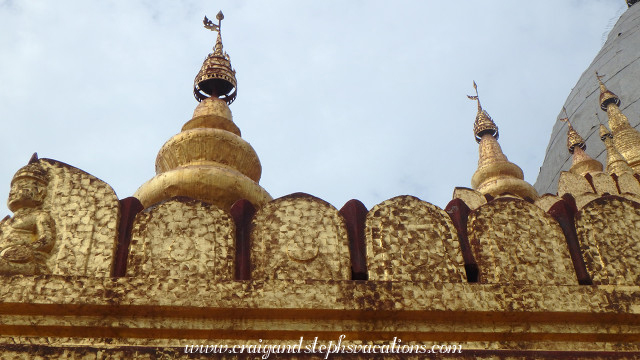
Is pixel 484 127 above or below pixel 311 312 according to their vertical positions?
above

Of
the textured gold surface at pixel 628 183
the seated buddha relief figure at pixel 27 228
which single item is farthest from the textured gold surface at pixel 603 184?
the seated buddha relief figure at pixel 27 228

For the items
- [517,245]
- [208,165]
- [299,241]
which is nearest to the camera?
[299,241]

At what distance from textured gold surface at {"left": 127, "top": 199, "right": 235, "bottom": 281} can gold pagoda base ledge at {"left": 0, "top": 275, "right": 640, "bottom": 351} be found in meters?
0.11

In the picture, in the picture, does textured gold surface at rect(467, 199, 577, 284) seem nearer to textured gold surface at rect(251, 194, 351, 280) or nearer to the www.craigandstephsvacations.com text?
the www.craigandstephsvacations.com text

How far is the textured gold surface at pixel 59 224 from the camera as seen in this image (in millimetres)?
Result: 3053

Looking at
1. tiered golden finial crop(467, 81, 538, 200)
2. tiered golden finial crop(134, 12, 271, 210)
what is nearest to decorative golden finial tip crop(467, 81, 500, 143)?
tiered golden finial crop(467, 81, 538, 200)

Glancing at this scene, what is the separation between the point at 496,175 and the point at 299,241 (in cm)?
831

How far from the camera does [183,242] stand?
3.20 metres

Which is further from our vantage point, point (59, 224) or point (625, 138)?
point (625, 138)

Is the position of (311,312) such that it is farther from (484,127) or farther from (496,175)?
(484,127)

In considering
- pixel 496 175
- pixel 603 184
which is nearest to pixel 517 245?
pixel 496 175

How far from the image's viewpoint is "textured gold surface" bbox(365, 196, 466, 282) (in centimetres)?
324

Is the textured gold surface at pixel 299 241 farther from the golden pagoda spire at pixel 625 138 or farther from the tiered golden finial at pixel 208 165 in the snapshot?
the golden pagoda spire at pixel 625 138

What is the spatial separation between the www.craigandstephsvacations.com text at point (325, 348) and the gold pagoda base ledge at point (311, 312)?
33 millimetres
